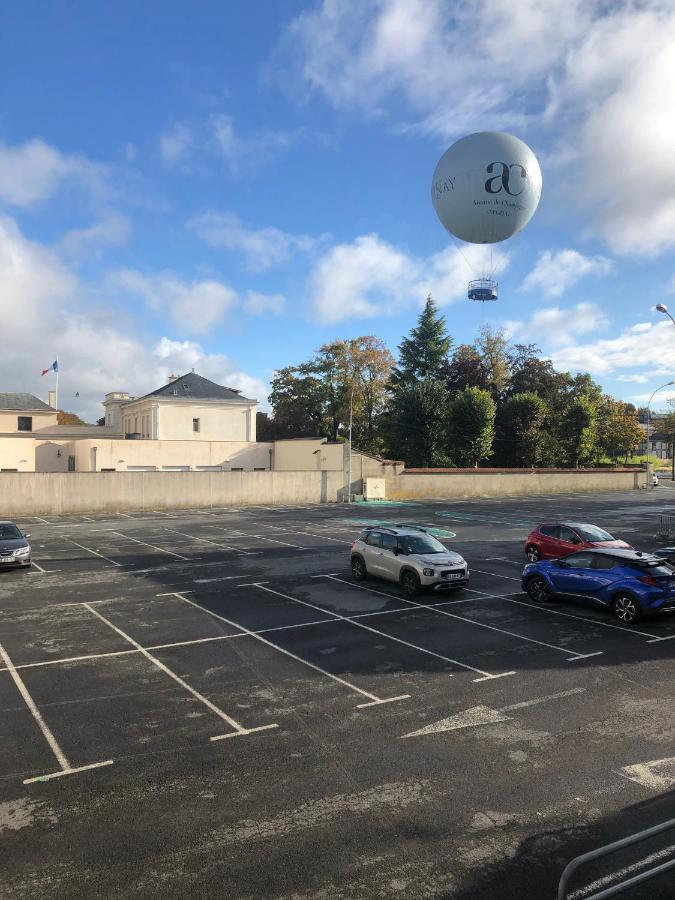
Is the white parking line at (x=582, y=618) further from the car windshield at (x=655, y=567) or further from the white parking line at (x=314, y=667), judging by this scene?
the white parking line at (x=314, y=667)

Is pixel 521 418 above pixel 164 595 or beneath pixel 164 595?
above

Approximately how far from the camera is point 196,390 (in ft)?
225

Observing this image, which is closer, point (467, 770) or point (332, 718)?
point (467, 770)

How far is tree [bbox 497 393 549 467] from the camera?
→ 66.3 m

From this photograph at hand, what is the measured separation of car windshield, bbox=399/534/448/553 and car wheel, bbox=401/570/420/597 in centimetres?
76

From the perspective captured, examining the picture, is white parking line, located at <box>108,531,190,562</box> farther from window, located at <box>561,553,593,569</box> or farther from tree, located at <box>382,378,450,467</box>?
tree, located at <box>382,378,450,467</box>

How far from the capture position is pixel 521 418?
6675 cm

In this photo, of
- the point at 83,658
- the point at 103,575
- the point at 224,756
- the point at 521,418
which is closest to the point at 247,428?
the point at 521,418

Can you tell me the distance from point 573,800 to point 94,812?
207 inches

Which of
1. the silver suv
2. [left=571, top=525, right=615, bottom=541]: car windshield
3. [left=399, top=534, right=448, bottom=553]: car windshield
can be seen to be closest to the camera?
the silver suv

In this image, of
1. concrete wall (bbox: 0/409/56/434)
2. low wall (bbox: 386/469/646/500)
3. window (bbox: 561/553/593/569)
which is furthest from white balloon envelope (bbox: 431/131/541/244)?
concrete wall (bbox: 0/409/56/434)

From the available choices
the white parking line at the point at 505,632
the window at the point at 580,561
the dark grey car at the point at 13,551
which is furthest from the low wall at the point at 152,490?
the window at the point at 580,561

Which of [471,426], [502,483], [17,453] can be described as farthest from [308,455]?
[17,453]

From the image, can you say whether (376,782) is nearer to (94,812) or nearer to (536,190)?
(94,812)
